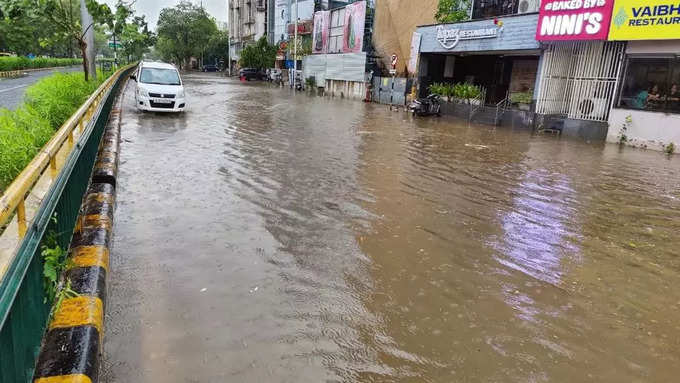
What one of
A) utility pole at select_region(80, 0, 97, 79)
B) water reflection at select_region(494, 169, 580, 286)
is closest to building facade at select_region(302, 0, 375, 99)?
utility pole at select_region(80, 0, 97, 79)

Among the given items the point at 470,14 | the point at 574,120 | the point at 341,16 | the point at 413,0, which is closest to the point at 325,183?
the point at 574,120

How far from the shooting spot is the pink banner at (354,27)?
1353 inches

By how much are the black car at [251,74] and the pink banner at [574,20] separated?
135 feet

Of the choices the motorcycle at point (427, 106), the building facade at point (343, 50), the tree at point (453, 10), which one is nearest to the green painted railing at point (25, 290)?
the motorcycle at point (427, 106)

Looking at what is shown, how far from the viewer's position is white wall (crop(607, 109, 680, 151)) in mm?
14523

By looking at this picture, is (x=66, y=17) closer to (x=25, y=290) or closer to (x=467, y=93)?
(x=25, y=290)

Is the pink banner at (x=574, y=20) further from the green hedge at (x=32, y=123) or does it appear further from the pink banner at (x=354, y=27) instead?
the pink banner at (x=354, y=27)

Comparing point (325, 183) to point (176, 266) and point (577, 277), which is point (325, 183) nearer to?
point (176, 266)

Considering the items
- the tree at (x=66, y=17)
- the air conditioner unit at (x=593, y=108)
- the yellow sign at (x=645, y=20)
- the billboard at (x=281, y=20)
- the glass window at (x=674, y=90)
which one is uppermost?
the billboard at (x=281, y=20)

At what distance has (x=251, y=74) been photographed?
54375mm

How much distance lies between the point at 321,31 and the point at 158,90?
26.9m

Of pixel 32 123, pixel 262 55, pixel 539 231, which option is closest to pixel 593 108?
pixel 539 231

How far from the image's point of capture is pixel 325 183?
8.42 metres

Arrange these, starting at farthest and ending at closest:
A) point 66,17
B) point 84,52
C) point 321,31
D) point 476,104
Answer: point 321,31
point 476,104
point 84,52
point 66,17
